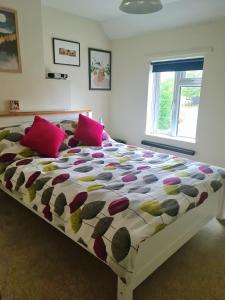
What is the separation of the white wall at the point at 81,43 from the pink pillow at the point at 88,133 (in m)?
0.87

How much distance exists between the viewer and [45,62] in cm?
328

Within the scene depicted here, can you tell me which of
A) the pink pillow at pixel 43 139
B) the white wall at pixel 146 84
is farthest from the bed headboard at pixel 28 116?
the white wall at pixel 146 84

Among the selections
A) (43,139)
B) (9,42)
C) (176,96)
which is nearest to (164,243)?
(43,139)

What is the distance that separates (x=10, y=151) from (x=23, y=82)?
103cm

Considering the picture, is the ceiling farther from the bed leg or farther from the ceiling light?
the bed leg

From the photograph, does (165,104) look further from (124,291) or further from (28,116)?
(124,291)

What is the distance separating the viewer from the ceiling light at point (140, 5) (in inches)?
72.6

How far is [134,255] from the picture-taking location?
1248 mm

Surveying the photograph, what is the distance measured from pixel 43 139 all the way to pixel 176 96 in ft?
6.99

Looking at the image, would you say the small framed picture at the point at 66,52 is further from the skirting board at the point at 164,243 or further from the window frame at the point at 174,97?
the skirting board at the point at 164,243

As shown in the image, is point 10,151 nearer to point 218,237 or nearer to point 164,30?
point 218,237

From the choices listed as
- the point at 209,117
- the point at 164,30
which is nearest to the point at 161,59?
the point at 164,30

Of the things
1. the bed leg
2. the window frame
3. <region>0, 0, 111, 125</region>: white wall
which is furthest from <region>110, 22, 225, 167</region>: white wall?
the bed leg

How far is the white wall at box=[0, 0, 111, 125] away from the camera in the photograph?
2.82 m
